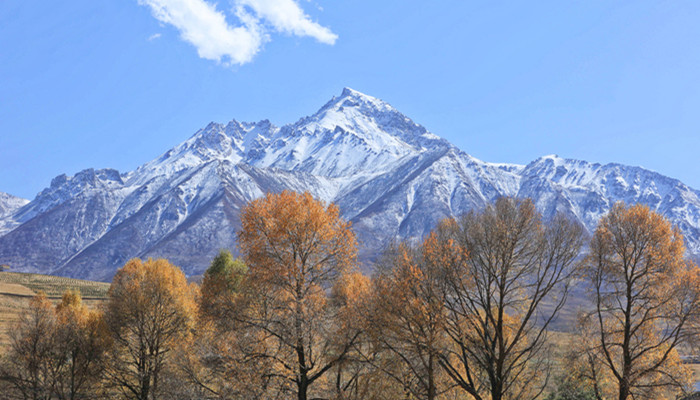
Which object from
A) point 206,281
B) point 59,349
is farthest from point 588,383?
point 59,349

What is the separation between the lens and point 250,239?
29.2 m

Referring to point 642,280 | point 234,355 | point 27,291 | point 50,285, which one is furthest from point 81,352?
point 50,285

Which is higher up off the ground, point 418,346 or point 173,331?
point 173,331

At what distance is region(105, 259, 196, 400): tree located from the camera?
41531 mm

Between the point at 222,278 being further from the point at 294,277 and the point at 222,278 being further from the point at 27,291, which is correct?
the point at 27,291

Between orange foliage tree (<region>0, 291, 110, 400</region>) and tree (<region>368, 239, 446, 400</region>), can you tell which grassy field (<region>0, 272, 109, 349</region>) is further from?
tree (<region>368, 239, 446, 400</region>)

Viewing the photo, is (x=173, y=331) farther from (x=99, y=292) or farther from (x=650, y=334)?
(x=99, y=292)

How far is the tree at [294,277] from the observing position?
89.6 feet

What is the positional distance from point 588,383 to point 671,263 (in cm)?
1171

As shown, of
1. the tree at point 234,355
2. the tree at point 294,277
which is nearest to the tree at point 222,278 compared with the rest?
the tree at point 234,355

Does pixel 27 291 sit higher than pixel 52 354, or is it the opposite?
pixel 27 291

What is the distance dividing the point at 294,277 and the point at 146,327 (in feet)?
77.6

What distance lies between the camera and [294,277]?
2855 centimetres

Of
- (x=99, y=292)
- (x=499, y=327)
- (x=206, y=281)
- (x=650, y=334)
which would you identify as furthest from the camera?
(x=99, y=292)
